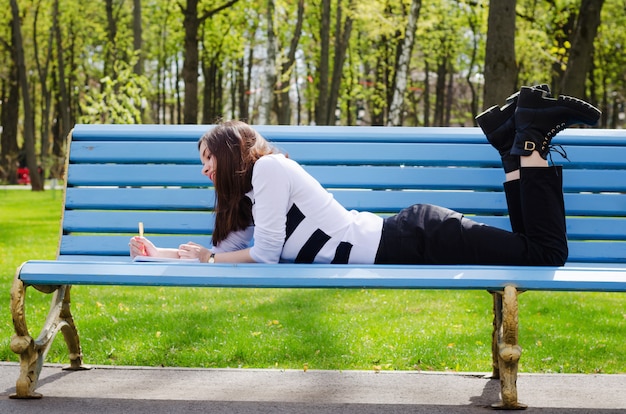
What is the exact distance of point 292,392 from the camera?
3748mm

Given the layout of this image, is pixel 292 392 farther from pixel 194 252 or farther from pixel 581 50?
pixel 581 50

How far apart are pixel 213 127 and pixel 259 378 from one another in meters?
1.16

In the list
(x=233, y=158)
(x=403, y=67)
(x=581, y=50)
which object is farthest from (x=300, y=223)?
(x=403, y=67)

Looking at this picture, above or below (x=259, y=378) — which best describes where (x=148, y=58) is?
above

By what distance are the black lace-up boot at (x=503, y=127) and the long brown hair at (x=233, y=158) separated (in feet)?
3.03

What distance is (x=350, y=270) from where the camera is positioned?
328 centimetres

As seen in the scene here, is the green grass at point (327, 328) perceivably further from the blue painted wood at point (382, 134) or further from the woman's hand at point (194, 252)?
the blue painted wood at point (382, 134)

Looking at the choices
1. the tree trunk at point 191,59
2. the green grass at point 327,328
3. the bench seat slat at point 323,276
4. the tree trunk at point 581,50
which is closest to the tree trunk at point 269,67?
the tree trunk at point 191,59

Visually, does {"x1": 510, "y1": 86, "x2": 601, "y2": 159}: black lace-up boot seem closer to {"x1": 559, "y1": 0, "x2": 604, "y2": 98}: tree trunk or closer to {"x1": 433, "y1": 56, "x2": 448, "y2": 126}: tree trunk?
{"x1": 559, "y1": 0, "x2": 604, "y2": 98}: tree trunk

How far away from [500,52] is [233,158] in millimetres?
5460

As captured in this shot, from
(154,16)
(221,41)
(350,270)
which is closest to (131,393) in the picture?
(350,270)

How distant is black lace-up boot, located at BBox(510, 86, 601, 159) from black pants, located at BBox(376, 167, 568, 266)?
112 millimetres

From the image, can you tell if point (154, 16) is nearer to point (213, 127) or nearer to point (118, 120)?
point (118, 120)

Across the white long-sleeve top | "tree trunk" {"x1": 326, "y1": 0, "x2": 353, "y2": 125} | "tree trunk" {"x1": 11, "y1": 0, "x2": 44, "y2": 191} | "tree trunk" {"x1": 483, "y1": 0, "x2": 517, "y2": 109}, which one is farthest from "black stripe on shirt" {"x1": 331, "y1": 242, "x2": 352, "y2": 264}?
"tree trunk" {"x1": 11, "y1": 0, "x2": 44, "y2": 191}
